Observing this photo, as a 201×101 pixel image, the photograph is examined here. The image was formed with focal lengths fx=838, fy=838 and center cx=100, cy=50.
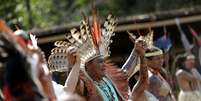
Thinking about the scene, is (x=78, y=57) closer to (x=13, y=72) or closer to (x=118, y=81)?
(x=118, y=81)

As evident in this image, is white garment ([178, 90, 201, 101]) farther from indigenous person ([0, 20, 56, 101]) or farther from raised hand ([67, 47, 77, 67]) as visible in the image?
indigenous person ([0, 20, 56, 101])

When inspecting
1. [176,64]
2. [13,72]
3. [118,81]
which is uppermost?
[176,64]

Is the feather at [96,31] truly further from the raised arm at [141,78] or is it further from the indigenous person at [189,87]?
the indigenous person at [189,87]

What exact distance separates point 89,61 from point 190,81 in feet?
14.9

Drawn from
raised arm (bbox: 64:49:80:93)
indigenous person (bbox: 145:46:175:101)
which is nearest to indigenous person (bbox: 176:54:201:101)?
indigenous person (bbox: 145:46:175:101)

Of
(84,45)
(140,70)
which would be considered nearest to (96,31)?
(84,45)

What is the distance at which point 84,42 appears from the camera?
741cm

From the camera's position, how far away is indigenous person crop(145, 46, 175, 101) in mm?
8570

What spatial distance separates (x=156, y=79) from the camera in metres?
8.59

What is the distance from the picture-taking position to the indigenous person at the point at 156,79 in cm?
857

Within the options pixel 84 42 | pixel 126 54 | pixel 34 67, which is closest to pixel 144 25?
pixel 126 54

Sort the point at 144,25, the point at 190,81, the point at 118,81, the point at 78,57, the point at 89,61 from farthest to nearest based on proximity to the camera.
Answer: the point at 144,25, the point at 190,81, the point at 118,81, the point at 89,61, the point at 78,57

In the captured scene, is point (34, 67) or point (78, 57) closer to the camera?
point (34, 67)

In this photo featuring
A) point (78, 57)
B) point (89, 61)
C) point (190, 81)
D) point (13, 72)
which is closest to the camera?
point (13, 72)
